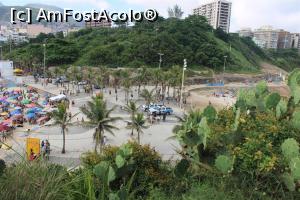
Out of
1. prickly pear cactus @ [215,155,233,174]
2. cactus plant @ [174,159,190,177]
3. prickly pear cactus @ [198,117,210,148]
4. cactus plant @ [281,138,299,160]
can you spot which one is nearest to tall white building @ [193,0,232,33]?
cactus plant @ [174,159,190,177]

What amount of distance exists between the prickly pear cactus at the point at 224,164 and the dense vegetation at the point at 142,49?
2595 inches

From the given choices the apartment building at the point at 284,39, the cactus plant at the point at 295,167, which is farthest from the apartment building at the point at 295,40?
the cactus plant at the point at 295,167

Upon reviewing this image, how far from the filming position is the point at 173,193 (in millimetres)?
9695

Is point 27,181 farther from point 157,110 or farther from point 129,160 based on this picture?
point 157,110

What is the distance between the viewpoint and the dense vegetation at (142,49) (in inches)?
3027

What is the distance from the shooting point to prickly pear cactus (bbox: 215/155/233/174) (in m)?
8.67

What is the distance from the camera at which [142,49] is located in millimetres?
76812

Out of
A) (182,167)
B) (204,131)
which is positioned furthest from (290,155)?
(182,167)

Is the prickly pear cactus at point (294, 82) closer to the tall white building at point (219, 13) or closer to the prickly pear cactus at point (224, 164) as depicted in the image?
the prickly pear cactus at point (224, 164)

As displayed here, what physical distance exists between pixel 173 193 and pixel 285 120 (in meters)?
3.74

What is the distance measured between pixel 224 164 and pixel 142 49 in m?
69.3

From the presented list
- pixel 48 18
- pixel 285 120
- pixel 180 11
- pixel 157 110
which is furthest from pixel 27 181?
pixel 180 11

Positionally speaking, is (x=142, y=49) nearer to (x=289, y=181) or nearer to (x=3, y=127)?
(x=3, y=127)

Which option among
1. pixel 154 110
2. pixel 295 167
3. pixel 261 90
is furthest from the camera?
pixel 154 110
